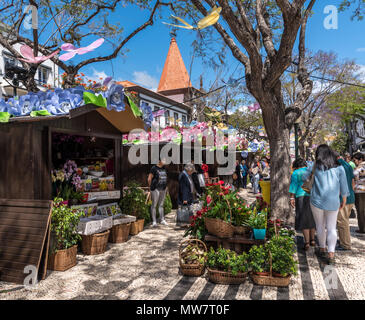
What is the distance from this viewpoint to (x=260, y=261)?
3725mm

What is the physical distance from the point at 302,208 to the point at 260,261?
78.7 inches

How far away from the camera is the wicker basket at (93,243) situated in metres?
5.16

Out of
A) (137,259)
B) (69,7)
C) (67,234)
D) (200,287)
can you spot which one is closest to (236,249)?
(200,287)

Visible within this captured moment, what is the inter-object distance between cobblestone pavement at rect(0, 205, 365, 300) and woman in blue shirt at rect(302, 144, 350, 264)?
54 cm

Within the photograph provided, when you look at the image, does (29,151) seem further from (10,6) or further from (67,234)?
(10,6)

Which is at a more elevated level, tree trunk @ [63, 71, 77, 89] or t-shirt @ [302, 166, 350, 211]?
tree trunk @ [63, 71, 77, 89]

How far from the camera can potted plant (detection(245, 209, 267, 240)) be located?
412cm

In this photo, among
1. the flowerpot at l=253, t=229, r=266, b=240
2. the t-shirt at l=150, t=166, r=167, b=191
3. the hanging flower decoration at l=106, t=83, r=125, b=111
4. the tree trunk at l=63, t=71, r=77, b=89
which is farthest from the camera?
the tree trunk at l=63, t=71, r=77, b=89

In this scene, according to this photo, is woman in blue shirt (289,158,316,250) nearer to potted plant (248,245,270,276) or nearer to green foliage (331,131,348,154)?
potted plant (248,245,270,276)

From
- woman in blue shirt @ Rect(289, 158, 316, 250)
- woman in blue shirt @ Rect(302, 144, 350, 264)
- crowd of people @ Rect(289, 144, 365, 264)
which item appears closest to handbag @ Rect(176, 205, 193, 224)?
woman in blue shirt @ Rect(289, 158, 316, 250)

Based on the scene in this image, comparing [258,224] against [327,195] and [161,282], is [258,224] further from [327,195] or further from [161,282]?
[161,282]

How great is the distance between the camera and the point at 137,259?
497 cm

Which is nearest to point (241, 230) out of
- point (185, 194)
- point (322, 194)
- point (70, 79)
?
point (322, 194)

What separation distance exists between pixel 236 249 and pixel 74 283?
2.43m
